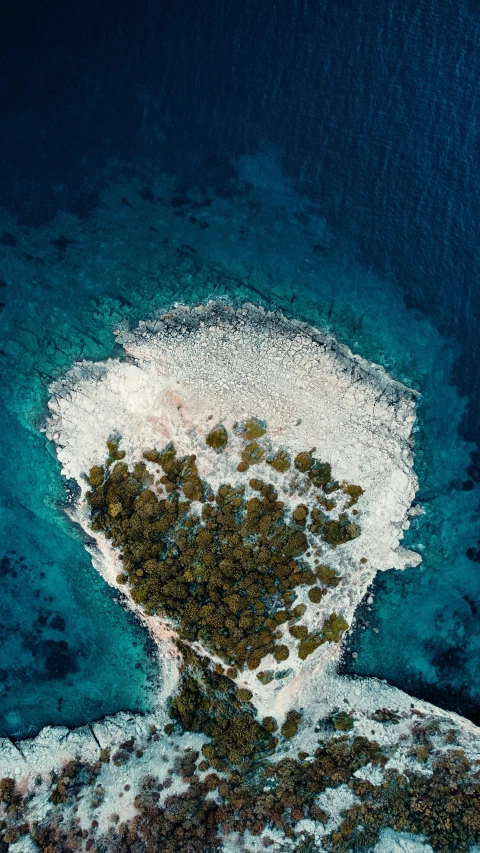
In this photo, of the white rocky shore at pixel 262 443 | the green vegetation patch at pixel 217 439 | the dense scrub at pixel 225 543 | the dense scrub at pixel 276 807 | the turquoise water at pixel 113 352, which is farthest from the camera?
the turquoise water at pixel 113 352

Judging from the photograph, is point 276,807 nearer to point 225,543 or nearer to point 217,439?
point 225,543

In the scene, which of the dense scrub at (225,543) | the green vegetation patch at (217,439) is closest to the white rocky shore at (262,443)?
the green vegetation patch at (217,439)

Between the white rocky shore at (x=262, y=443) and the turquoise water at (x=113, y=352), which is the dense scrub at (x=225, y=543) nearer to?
the white rocky shore at (x=262, y=443)

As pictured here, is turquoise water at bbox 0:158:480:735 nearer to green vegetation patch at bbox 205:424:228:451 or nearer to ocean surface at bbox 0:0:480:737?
ocean surface at bbox 0:0:480:737

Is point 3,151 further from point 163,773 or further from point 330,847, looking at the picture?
point 330,847

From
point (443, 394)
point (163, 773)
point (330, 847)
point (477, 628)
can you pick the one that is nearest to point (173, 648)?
point (163, 773)

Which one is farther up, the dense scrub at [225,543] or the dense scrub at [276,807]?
the dense scrub at [225,543]
